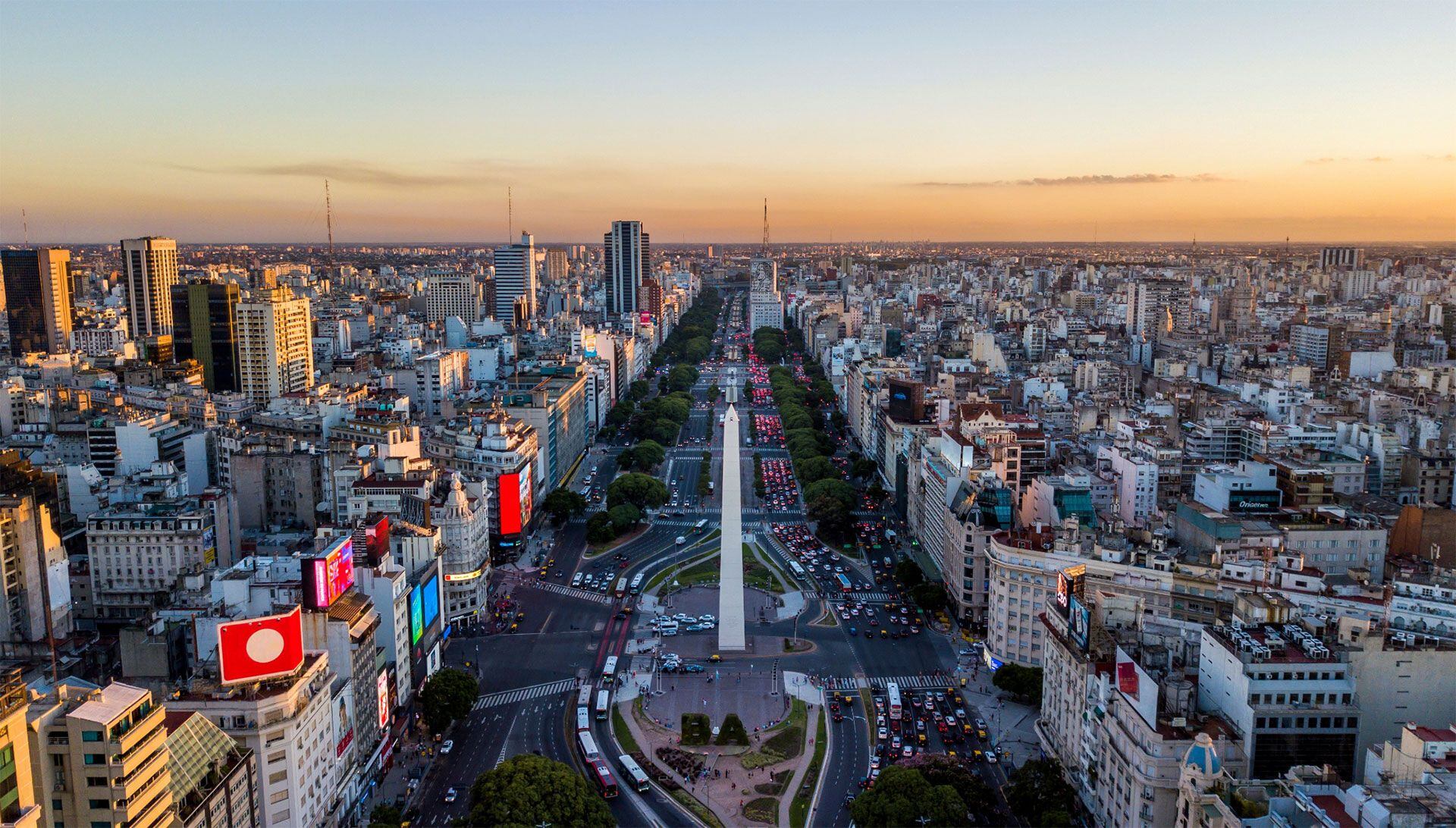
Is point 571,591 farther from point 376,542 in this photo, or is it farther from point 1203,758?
point 1203,758

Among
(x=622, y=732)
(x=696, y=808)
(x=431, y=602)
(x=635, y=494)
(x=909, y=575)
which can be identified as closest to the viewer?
(x=696, y=808)

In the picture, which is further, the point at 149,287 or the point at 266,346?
the point at 149,287

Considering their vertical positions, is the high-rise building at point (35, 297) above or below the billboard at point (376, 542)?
above

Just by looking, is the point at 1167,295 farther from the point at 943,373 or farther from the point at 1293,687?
the point at 1293,687

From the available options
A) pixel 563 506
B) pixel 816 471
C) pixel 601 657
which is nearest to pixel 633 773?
pixel 601 657

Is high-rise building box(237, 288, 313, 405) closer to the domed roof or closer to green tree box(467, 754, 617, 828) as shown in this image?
green tree box(467, 754, 617, 828)

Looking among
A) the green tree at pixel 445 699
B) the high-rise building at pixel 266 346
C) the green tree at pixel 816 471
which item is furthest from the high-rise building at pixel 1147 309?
the green tree at pixel 445 699

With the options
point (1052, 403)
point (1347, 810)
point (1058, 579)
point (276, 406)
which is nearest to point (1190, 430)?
point (1052, 403)

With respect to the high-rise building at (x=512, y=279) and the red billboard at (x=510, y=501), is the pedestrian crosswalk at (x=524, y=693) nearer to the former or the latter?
the red billboard at (x=510, y=501)
